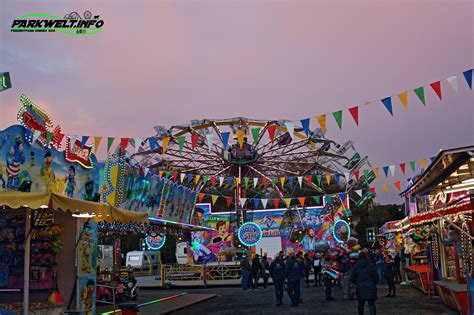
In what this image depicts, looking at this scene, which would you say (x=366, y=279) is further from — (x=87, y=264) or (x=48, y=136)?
(x=48, y=136)

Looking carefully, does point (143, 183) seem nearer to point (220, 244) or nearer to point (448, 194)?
point (448, 194)

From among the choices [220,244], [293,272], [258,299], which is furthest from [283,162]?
[293,272]

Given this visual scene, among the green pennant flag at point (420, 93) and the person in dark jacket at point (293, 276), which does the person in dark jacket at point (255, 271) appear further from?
the green pennant flag at point (420, 93)

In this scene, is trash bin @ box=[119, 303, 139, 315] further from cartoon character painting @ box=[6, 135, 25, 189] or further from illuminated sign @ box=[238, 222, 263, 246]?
illuminated sign @ box=[238, 222, 263, 246]

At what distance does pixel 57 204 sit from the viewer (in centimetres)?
902

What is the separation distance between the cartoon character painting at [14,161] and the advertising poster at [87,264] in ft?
6.99

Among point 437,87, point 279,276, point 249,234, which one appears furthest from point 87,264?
point 249,234

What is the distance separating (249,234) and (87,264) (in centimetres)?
1819

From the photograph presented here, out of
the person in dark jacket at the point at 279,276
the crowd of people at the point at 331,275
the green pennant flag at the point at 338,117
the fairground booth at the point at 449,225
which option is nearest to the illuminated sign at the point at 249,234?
the crowd of people at the point at 331,275

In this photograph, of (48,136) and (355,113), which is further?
(355,113)

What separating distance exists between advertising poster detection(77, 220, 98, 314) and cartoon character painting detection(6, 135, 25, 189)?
83.9 inches

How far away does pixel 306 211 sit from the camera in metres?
39.0

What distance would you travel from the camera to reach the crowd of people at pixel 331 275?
10602 millimetres

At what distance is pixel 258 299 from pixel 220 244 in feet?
69.4
